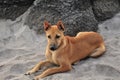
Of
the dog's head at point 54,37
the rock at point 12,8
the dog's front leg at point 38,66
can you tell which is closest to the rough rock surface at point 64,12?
the rock at point 12,8

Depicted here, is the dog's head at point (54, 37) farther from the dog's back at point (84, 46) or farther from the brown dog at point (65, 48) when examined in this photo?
the dog's back at point (84, 46)

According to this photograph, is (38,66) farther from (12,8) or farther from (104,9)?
(104,9)

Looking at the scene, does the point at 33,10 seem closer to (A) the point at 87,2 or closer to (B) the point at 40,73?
(A) the point at 87,2

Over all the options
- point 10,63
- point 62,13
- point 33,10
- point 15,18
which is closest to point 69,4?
point 62,13

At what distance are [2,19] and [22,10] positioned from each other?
1.88 feet

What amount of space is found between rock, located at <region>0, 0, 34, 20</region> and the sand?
20 cm

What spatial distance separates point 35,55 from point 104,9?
107 inches

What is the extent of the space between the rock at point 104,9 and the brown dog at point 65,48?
5.95 ft

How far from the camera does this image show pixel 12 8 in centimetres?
908

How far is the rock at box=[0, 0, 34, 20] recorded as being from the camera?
9.05 meters

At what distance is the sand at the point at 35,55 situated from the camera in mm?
6191

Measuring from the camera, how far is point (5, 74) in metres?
6.38

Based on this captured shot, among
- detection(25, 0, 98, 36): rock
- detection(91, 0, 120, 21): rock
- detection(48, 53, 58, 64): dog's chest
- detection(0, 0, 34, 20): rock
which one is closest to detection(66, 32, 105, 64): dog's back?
detection(48, 53, 58, 64): dog's chest

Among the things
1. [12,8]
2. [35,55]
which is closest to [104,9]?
[12,8]
